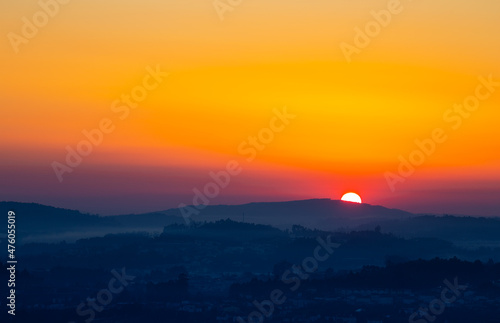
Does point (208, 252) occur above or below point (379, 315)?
above

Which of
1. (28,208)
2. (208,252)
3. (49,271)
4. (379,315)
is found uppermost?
(28,208)

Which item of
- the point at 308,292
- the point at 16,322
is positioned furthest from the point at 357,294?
the point at 16,322

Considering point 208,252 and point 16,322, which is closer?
point 16,322

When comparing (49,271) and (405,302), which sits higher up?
(49,271)

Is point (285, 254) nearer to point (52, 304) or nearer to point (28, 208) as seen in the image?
point (28, 208)

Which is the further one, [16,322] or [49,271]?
[49,271]

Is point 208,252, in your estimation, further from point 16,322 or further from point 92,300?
point 16,322

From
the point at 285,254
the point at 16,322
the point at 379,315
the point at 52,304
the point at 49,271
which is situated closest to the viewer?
the point at 16,322

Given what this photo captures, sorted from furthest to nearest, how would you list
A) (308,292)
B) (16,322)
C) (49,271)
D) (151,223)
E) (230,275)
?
(151,223) → (230,275) → (49,271) → (308,292) → (16,322)

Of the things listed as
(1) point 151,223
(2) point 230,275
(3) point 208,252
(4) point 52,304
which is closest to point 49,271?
(2) point 230,275
